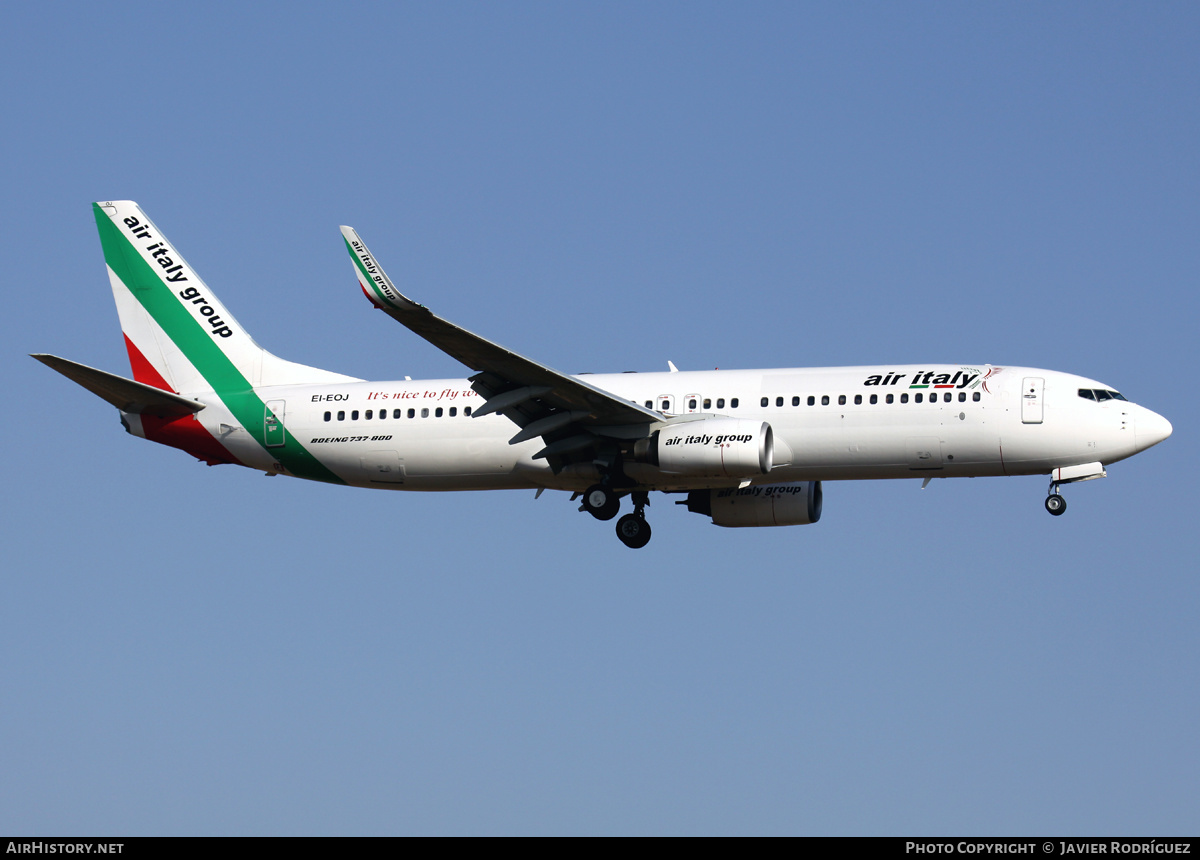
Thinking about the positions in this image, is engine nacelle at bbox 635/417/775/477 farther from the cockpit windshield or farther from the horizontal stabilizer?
the horizontal stabilizer

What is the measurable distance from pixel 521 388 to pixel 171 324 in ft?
43.9

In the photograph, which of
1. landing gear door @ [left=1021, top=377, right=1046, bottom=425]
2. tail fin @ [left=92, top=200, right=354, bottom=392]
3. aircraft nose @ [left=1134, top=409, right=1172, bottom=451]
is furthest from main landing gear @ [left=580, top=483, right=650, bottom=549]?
aircraft nose @ [left=1134, top=409, right=1172, bottom=451]

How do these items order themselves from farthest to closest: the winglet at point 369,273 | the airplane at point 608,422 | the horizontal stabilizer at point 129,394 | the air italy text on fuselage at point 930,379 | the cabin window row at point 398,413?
the cabin window row at point 398,413, the horizontal stabilizer at point 129,394, the air italy text on fuselage at point 930,379, the airplane at point 608,422, the winglet at point 369,273

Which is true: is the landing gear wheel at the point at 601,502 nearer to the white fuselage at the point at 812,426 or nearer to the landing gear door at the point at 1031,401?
the white fuselage at the point at 812,426

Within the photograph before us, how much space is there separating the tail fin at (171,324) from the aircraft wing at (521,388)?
25.4 ft

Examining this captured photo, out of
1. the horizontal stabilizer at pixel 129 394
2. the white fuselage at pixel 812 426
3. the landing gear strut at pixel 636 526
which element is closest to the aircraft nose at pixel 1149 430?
the white fuselage at pixel 812 426

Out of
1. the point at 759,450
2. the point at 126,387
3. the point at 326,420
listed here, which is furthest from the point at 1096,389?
the point at 126,387

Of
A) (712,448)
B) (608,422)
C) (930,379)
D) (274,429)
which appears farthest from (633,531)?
(274,429)

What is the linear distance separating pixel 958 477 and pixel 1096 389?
420 cm

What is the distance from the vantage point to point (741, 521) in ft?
150

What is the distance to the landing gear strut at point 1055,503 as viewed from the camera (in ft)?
136

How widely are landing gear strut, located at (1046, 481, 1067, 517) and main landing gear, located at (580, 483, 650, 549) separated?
1085cm

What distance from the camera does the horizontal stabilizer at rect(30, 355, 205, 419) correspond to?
139ft

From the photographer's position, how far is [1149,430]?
4072cm
